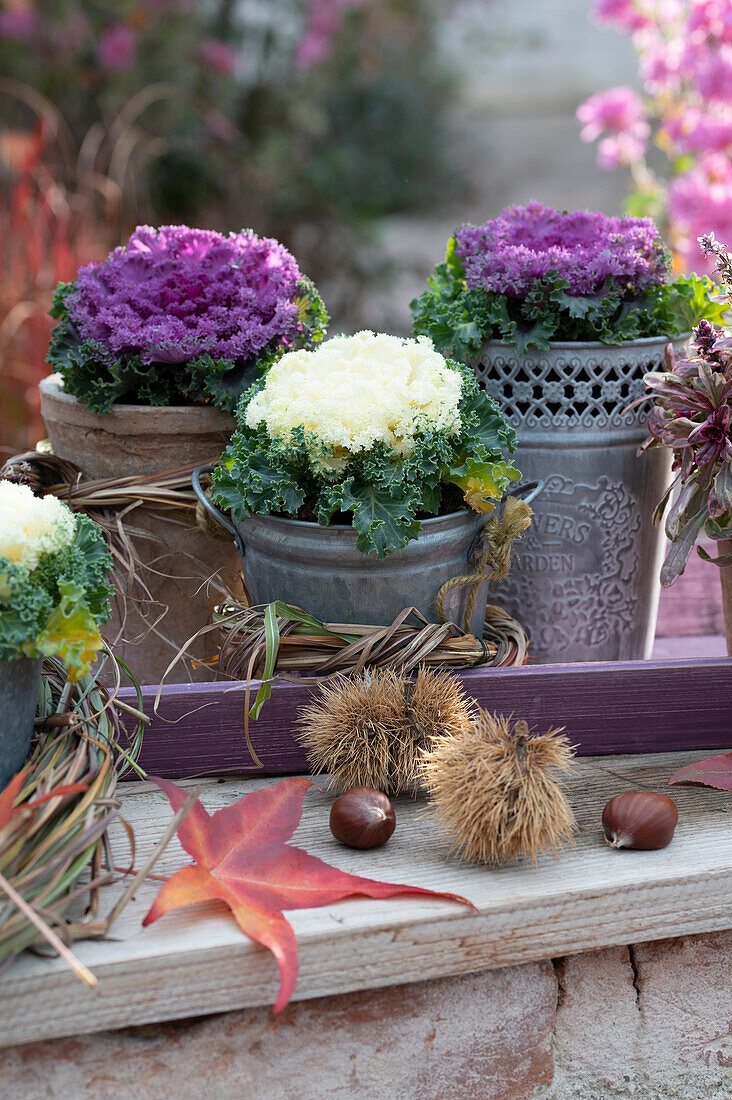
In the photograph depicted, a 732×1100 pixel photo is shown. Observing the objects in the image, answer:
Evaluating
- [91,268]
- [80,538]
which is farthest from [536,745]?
[91,268]

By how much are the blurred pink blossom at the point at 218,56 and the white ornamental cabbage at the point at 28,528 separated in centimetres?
428

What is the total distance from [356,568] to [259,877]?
324mm

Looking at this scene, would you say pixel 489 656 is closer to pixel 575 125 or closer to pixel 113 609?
pixel 113 609

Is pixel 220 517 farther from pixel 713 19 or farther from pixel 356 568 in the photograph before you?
pixel 713 19

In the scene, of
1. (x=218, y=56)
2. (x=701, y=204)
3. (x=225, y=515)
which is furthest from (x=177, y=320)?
(x=218, y=56)

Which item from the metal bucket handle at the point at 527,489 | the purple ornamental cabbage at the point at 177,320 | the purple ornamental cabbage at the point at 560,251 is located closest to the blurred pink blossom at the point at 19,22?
the purple ornamental cabbage at the point at 177,320

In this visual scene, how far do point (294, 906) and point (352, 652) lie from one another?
0.92 ft

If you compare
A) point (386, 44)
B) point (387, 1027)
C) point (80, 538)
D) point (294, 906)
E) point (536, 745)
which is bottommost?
point (387, 1027)

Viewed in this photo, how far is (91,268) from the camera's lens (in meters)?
1.27

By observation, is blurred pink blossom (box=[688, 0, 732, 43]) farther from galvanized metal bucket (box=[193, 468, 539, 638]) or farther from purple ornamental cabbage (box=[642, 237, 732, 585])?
galvanized metal bucket (box=[193, 468, 539, 638])

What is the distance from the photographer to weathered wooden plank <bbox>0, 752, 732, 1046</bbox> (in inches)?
28.5

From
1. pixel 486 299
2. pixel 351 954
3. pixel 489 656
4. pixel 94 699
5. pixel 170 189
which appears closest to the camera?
pixel 351 954

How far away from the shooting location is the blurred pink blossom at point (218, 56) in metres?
4.47

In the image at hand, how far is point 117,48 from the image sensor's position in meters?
4.14
